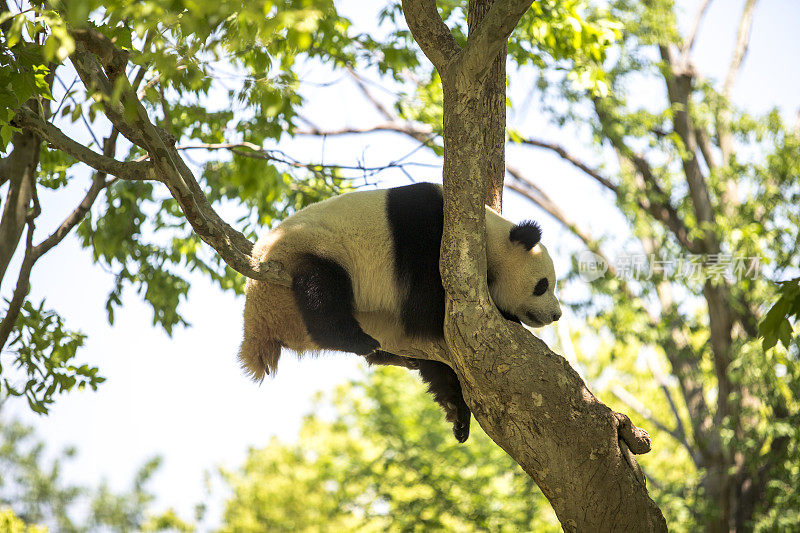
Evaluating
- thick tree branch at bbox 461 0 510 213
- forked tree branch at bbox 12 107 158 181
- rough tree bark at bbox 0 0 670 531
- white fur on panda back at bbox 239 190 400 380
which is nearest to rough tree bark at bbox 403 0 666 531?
rough tree bark at bbox 0 0 670 531

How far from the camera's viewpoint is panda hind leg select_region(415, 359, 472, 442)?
4078mm

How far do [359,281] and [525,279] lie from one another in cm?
109

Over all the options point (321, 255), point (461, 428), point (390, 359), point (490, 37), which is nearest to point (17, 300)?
point (321, 255)

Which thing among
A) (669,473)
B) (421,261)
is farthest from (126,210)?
(669,473)

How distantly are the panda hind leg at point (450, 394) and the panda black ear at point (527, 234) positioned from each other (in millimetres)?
869

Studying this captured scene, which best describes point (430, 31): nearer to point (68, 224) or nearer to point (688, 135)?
point (68, 224)

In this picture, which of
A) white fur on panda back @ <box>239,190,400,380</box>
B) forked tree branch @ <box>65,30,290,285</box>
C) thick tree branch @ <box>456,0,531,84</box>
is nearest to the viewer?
thick tree branch @ <box>456,0,531,84</box>

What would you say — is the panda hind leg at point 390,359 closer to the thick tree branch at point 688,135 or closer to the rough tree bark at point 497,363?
the rough tree bark at point 497,363

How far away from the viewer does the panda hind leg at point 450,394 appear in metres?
4.08

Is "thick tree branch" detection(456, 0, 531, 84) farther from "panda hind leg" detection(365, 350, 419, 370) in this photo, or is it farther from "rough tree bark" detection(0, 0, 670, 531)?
"panda hind leg" detection(365, 350, 419, 370)

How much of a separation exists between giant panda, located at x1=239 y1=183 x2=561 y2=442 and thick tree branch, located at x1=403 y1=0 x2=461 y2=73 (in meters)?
0.84

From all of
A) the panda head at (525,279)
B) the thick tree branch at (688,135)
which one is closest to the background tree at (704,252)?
the thick tree branch at (688,135)

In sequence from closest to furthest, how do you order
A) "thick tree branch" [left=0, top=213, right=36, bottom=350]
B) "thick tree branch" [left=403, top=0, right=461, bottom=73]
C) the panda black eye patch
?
"thick tree branch" [left=403, top=0, right=461, bottom=73] < "thick tree branch" [left=0, top=213, right=36, bottom=350] < the panda black eye patch

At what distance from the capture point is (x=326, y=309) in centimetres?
353
